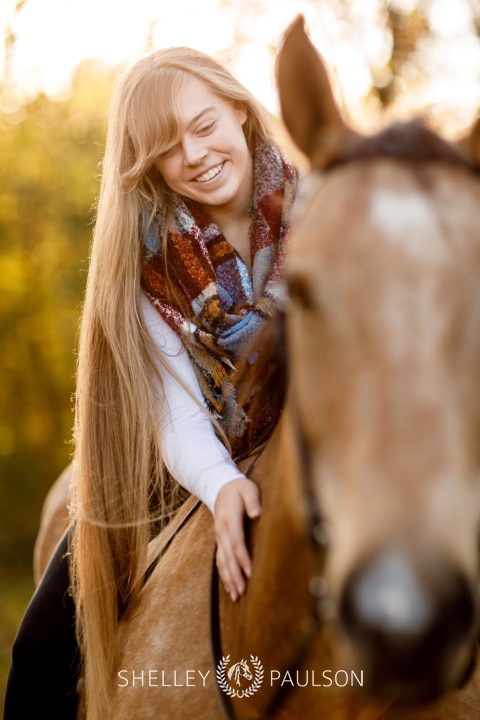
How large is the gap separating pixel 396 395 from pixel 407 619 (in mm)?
342

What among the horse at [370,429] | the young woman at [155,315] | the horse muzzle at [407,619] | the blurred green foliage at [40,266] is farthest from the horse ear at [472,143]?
the blurred green foliage at [40,266]

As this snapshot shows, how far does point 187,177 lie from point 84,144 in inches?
437

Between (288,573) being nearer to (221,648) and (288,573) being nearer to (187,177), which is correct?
(221,648)

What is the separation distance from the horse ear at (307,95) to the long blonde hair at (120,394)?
99cm

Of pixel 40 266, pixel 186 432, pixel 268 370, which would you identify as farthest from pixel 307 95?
pixel 40 266

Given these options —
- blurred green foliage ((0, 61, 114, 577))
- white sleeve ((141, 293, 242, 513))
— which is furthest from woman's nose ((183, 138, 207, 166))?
blurred green foliage ((0, 61, 114, 577))

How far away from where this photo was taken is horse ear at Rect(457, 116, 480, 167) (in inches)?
58.7

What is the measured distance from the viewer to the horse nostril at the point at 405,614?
3.69 ft

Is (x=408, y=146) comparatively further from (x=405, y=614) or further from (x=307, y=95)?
(x=405, y=614)

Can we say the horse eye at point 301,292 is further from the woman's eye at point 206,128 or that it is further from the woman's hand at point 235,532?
the woman's eye at point 206,128

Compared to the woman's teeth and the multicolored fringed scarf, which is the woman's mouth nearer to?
the woman's teeth

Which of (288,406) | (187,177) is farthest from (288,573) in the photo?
(187,177)

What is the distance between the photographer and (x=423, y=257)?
→ 4.17ft

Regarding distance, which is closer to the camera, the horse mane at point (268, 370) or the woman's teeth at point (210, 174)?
the horse mane at point (268, 370)
